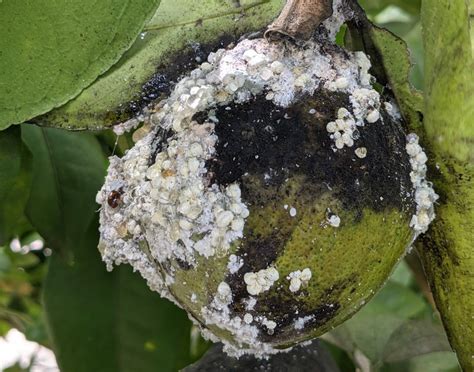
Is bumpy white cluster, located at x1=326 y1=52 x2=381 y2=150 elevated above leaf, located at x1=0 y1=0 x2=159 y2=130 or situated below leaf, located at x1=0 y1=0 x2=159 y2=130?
below

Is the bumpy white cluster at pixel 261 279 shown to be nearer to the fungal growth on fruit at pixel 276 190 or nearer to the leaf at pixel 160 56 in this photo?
the fungal growth on fruit at pixel 276 190

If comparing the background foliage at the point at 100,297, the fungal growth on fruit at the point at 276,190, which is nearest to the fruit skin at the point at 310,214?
the fungal growth on fruit at the point at 276,190

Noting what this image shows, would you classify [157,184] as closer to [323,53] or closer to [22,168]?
[323,53]

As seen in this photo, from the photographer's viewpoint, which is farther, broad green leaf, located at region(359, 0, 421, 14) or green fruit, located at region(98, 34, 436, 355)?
broad green leaf, located at region(359, 0, 421, 14)

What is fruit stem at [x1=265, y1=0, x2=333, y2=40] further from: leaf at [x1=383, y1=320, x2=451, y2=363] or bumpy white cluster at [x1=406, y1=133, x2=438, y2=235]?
leaf at [x1=383, y1=320, x2=451, y2=363]

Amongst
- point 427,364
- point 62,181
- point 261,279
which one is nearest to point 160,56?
point 261,279

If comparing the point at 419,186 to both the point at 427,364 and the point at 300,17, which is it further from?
the point at 427,364

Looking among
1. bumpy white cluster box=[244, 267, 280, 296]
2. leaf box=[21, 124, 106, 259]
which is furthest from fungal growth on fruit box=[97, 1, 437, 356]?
leaf box=[21, 124, 106, 259]
